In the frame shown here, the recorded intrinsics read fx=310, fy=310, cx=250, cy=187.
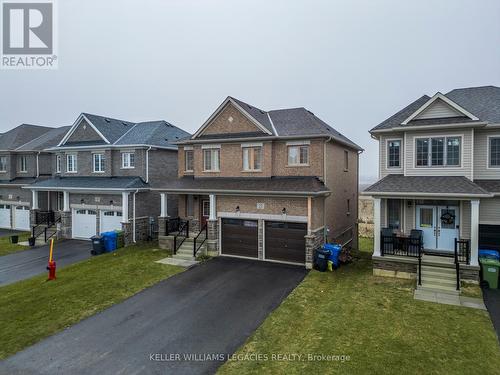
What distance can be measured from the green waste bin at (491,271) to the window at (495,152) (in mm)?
5026

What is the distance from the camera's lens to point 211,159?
20.7 metres

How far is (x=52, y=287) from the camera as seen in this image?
14008 millimetres

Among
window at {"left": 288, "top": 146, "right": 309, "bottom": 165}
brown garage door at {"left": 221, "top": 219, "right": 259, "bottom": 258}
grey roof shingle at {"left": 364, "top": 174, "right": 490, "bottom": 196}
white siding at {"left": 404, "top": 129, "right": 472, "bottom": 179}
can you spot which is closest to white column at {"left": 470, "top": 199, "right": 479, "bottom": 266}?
grey roof shingle at {"left": 364, "top": 174, "right": 490, "bottom": 196}

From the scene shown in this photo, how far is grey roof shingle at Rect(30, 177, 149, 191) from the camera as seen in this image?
2289cm

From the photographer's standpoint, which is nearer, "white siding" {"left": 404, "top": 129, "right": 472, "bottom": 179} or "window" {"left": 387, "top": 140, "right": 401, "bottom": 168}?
"white siding" {"left": 404, "top": 129, "right": 472, "bottom": 179}

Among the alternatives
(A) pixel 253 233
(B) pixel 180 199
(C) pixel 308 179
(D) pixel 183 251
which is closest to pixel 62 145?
(B) pixel 180 199

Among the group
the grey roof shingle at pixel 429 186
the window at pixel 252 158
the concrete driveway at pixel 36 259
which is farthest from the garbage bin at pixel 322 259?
the concrete driveway at pixel 36 259

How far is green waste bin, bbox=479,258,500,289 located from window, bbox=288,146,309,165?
956cm

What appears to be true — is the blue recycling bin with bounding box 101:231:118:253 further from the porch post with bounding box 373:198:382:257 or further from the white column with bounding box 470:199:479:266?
the white column with bounding box 470:199:479:266

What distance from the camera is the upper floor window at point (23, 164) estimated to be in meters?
31.1

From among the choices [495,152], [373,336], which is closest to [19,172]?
[373,336]

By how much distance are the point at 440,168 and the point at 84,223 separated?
972 inches

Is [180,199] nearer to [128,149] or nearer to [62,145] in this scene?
[128,149]

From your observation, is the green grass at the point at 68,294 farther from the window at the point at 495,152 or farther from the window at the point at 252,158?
the window at the point at 495,152
